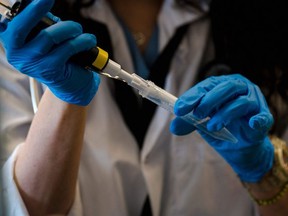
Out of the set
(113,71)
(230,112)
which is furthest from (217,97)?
(113,71)

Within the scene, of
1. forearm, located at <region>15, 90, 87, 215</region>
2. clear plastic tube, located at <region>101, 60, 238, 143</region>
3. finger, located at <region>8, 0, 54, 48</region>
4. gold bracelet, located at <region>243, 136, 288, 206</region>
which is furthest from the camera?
gold bracelet, located at <region>243, 136, 288, 206</region>

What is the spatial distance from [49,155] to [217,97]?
0.33 metres

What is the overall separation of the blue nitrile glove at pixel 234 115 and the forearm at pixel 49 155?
19 centimetres

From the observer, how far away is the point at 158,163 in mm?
1070

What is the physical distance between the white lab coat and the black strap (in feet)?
0.05

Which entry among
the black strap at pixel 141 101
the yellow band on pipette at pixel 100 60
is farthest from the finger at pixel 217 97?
the black strap at pixel 141 101

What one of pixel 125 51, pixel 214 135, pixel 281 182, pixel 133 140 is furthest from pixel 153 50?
pixel 281 182

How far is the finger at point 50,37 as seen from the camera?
622 mm

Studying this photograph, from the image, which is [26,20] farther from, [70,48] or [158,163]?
[158,163]

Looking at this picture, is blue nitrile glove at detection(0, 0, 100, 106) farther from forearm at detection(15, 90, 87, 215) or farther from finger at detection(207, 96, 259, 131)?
finger at detection(207, 96, 259, 131)

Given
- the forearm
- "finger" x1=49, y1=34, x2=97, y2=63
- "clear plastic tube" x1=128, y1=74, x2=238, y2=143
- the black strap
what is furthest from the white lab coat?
"finger" x1=49, y1=34, x2=97, y2=63

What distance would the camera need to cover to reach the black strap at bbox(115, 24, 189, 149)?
1064 mm

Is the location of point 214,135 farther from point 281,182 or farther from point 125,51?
point 125,51

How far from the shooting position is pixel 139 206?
1050 mm
